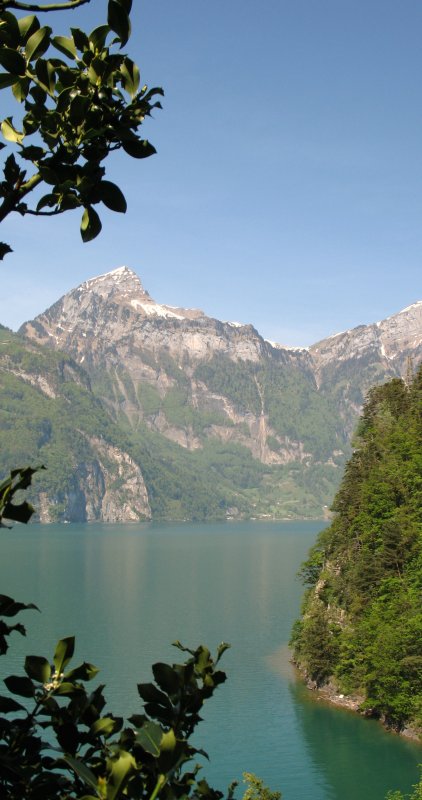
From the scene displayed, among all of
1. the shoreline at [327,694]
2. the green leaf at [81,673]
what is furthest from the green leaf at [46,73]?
the shoreline at [327,694]

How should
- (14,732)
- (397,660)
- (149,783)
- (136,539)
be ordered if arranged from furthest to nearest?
1. (136,539)
2. (397,660)
3. (14,732)
4. (149,783)

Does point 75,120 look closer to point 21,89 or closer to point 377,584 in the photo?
point 21,89

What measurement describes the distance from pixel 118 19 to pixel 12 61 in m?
0.39

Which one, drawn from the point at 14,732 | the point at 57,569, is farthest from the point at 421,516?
the point at 57,569

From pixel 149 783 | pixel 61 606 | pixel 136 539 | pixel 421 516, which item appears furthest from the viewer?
pixel 136 539

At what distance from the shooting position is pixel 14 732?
277 centimetres

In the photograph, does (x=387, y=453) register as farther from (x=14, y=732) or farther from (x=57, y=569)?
(x=57, y=569)

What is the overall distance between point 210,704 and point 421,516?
17.4 metres

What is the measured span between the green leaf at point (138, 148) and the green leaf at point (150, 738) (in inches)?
76.0

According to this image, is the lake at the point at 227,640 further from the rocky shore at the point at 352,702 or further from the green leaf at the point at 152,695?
the green leaf at the point at 152,695

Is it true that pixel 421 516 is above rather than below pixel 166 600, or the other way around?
above

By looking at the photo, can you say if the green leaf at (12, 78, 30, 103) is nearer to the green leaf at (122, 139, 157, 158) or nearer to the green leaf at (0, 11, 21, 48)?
the green leaf at (0, 11, 21, 48)

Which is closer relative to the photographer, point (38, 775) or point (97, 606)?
point (38, 775)

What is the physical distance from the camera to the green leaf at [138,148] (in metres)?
2.62
